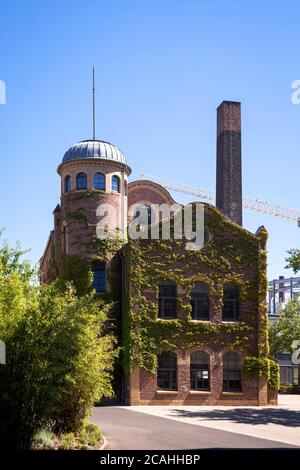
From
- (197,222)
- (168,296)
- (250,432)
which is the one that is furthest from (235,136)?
(250,432)

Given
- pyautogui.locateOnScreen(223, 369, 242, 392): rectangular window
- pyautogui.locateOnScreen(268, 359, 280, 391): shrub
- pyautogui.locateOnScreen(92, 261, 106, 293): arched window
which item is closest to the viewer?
pyautogui.locateOnScreen(223, 369, 242, 392): rectangular window

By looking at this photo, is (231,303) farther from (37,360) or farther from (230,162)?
(37,360)

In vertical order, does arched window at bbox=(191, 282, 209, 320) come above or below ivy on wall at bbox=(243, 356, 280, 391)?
above

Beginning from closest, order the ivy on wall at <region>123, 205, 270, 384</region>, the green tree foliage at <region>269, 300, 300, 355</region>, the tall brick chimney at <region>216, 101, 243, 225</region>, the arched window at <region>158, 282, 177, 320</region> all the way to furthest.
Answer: the ivy on wall at <region>123, 205, 270, 384</region> < the arched window at <region>158, 282, 177, 320</region> < the tall brick chimney at <region>216, 101, 243, 225</region> < the green tree foliage at <region>269, 300, 300, 355</region>

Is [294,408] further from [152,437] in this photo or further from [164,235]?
[152,437]

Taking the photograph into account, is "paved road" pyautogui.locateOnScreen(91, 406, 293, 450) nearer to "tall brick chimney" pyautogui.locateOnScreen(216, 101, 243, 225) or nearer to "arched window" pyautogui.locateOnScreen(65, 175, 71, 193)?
"arched window" pyautogui.locateOnScreen(65, 175, 71, 193)

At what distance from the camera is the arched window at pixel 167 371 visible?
36.3 metres

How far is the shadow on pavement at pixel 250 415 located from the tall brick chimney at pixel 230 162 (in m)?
17.3

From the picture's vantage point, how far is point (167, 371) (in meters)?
36.5

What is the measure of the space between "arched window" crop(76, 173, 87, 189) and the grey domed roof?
112 cm

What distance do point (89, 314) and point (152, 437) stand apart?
172 inches

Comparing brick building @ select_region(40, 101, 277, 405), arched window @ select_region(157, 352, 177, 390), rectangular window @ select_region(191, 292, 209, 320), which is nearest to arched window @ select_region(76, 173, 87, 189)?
brick building @ select_region(40, 101, 277, 405)

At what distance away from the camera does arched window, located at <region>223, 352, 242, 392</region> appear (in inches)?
1465
